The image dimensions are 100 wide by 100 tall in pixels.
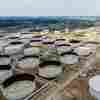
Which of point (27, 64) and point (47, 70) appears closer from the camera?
point (47, 70)

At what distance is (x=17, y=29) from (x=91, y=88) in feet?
6.42

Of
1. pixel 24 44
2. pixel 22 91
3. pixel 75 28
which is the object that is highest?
pixel 75 28

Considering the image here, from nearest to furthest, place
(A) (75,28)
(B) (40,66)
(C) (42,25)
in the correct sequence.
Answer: (B) (40,66) < (C) (42,25) < (A) (75,28)

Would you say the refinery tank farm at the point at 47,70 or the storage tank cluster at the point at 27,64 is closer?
the refinery tank farm at the point at 47,70

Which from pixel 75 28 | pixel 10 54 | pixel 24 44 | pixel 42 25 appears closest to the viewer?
pixel 10 54

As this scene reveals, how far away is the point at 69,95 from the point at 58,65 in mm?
561

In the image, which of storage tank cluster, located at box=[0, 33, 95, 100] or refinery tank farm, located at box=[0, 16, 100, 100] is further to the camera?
storage tank cluster, located at box=[0, 33, 95, 100]

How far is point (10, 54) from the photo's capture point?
179 cm

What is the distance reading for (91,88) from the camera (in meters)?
0.94

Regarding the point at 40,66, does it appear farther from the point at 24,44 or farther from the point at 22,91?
the point at 24,44

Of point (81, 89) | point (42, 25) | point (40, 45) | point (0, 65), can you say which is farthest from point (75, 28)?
point (81, 89)

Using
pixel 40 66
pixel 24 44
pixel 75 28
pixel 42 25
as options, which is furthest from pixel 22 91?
pixel 75 28

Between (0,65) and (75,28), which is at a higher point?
(75,28)

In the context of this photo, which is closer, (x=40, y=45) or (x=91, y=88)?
(x=91, y=88)
